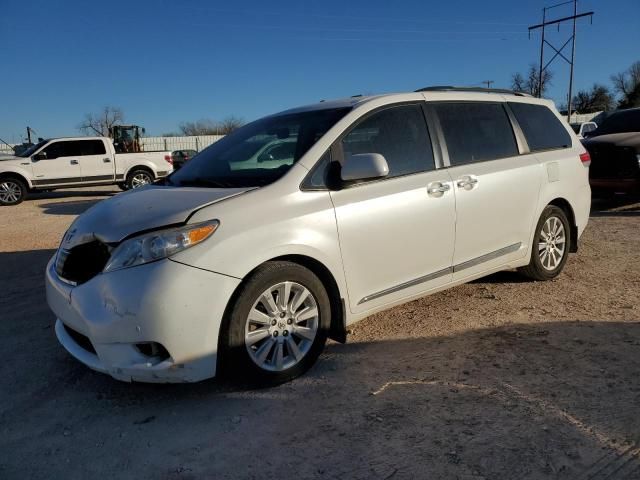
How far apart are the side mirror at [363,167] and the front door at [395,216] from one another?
0.12 metres

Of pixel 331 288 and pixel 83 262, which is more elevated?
pixel 83 262

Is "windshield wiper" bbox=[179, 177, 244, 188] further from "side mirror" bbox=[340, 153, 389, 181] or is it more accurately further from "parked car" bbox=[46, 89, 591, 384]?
"side mirror" bbox=[340, 153, 389, 181]

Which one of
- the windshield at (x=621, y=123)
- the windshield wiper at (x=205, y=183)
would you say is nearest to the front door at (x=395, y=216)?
the windshield wiper at (x=205, y=183)

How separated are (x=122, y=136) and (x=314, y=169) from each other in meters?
29.4

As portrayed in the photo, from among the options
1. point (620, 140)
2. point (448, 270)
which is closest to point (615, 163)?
point (620, 140)

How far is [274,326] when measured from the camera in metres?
3.03

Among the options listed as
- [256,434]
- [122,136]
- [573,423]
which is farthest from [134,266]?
[122,136]

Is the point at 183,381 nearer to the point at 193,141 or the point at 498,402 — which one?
the point at 498,402

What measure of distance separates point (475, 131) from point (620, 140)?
Result: 6.08 meters

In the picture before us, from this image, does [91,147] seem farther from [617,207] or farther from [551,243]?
[551,243]

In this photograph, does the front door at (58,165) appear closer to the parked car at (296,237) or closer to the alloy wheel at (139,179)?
the alloy wheel at (139,179)

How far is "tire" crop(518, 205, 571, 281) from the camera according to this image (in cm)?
476

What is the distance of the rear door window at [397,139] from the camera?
3562 mm

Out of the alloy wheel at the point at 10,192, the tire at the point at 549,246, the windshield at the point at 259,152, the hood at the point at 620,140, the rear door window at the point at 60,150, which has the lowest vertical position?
the tire at the point at 549,246
